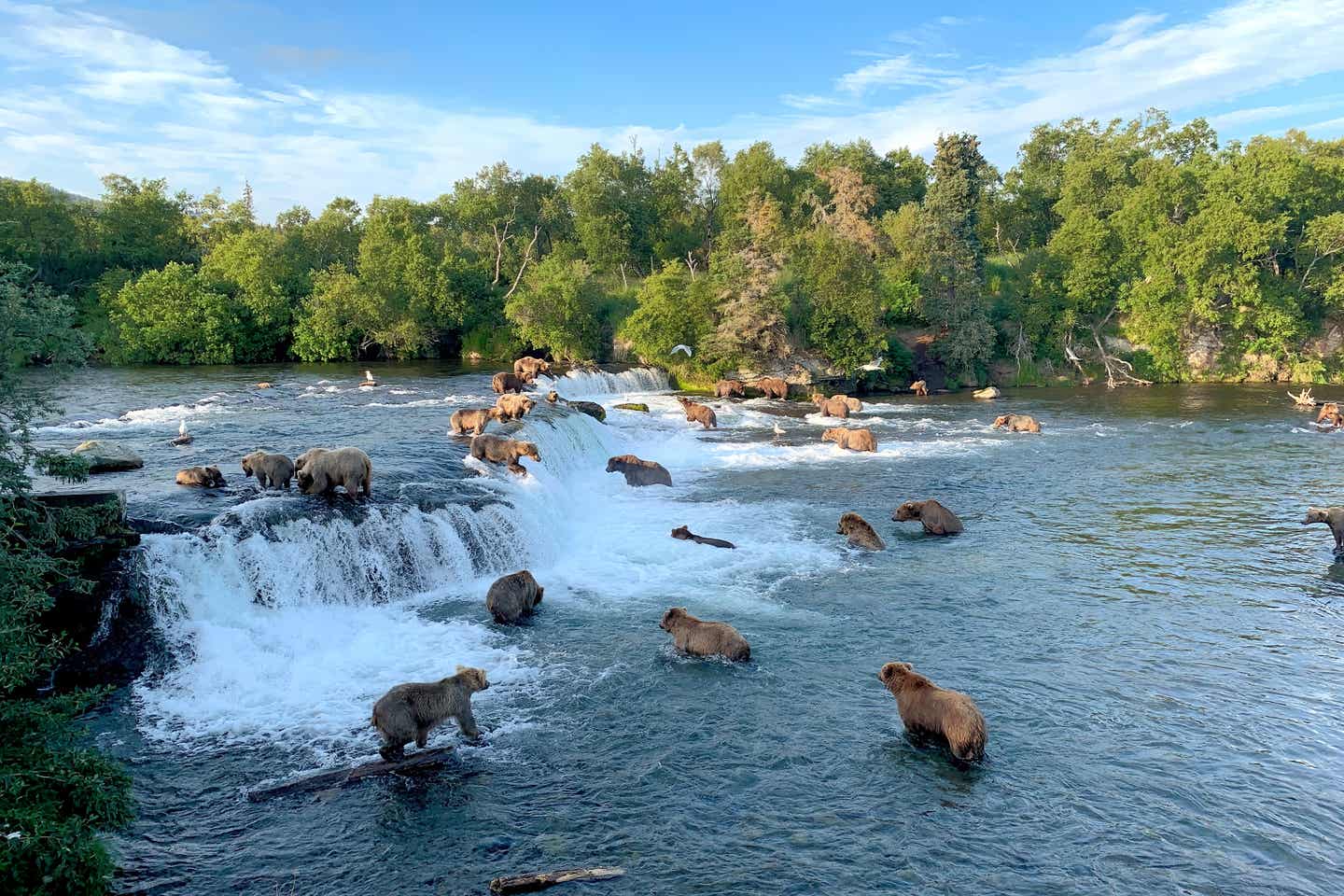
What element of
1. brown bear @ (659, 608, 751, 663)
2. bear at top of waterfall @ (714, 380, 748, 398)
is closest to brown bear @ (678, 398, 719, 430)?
bear at top of waterfall @ (714, 380, 748, 398)

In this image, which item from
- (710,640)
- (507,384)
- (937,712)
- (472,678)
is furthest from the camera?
(507,384)

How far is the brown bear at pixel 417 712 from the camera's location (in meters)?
9.45

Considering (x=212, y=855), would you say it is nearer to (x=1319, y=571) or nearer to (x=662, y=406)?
(x=1319, y=571)

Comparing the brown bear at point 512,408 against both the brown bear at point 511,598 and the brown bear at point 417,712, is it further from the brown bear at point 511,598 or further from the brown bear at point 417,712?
the brown bear at point 417,712

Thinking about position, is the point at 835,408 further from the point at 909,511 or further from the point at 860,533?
the point at 860,533

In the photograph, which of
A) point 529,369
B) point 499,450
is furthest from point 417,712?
point 529,369

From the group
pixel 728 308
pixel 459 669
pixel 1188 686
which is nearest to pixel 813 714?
pixel 459 669

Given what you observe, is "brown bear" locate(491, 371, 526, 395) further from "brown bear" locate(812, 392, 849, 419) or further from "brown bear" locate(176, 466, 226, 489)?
"brown bear" locate(176, 466, 226, 489)

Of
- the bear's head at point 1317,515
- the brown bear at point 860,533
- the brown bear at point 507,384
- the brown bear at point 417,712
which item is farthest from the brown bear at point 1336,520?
the brown bear at point 507,384

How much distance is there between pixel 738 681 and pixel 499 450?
11.5m

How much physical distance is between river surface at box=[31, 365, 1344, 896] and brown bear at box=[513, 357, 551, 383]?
13238 millimetres

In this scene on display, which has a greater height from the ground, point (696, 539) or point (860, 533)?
point (860, 533)

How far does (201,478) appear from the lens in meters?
16.8

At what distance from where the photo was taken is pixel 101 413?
2783 centimetres
